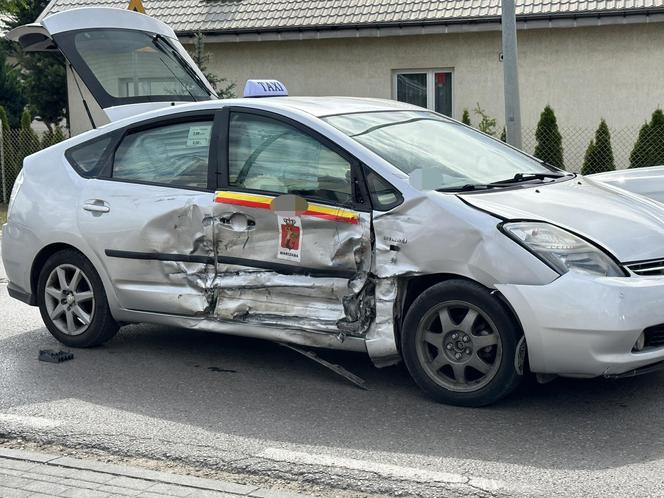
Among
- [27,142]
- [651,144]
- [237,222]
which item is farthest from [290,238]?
[27,142]

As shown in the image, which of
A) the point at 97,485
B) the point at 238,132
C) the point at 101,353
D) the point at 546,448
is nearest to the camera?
the point at 97,485

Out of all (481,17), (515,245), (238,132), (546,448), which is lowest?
(546,448)

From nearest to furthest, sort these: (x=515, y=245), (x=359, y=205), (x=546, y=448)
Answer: (x=546, y=448)
(x=515, y=245)
(x=359, y=205)

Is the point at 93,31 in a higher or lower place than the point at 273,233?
higher

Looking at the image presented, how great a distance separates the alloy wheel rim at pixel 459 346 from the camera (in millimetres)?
5383

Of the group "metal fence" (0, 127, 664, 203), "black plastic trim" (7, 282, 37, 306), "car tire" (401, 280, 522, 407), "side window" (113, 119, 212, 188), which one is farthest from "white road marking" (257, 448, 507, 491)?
"metal fence" (0, 127, 664, 203)

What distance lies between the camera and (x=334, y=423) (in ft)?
17.6

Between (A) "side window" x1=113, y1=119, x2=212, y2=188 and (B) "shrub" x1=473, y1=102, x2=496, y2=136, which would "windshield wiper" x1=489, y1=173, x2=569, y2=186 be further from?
(B) "shrub" x1=473, y1=102, x2=496, y2=136

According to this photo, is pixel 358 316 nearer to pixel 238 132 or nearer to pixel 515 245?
pixel 515 245

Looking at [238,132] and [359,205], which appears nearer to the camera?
[359,205]

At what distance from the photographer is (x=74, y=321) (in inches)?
275

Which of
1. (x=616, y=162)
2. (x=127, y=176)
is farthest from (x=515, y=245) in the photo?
(x=616, y=162)

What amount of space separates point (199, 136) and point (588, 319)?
8.81 ft

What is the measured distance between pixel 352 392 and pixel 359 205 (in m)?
1.04
